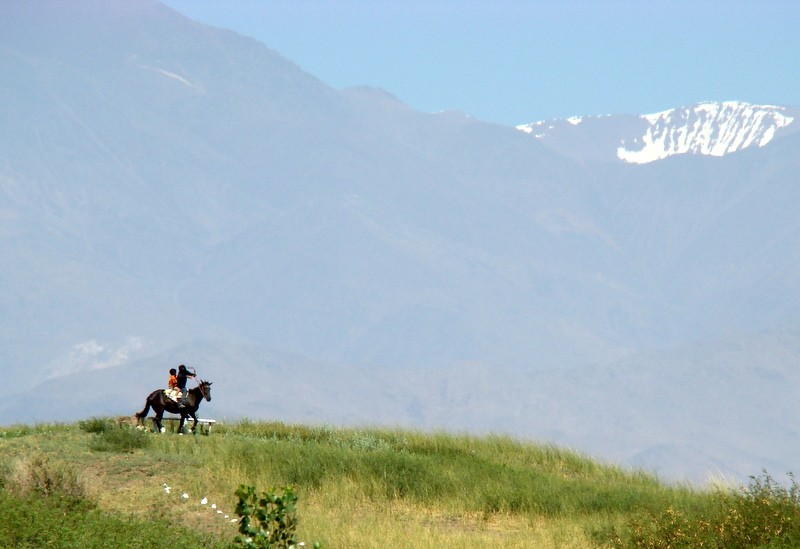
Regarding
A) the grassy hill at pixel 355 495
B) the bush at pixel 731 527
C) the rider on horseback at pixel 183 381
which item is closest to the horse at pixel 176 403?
the rider on horseback at pixel 183 381

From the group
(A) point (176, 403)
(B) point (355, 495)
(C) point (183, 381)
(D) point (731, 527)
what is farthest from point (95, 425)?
(D) point (731, 527)

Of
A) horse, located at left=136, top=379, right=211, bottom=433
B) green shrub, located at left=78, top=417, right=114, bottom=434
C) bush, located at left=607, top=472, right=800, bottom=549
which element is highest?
horse, located at left=136, top=379, right=211, bottom=433

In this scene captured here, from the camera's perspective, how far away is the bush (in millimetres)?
18750

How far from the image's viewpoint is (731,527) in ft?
62.7

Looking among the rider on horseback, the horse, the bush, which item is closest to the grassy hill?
the bush

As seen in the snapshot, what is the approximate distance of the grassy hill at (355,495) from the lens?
18859 millimetres

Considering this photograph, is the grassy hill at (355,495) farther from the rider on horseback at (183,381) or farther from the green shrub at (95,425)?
the rider on horseback at (183,381)

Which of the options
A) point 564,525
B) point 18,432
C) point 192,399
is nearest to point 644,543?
point 564,525

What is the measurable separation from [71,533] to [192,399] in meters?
12.1

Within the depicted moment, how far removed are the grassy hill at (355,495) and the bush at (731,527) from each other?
1.3 inches

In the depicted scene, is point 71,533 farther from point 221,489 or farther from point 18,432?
point 18,432

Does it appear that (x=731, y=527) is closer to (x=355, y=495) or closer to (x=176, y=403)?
(x=355, y=495)

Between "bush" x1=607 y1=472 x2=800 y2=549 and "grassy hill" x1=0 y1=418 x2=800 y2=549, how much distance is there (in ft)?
0.11

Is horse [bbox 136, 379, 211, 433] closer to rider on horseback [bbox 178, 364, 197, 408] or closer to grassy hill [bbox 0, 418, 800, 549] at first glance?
rider on horseback [bbox 178, 364, 197, 408]
